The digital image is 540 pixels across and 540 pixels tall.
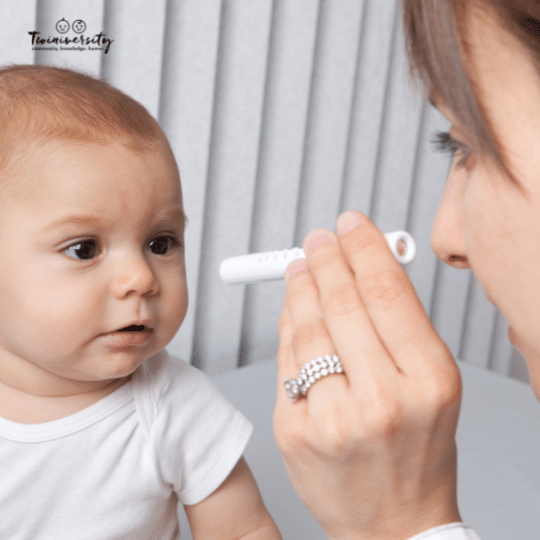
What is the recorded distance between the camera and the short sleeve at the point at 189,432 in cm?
77

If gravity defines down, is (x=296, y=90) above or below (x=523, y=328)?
above

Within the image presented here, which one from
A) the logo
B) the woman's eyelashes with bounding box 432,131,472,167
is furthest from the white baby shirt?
the logo

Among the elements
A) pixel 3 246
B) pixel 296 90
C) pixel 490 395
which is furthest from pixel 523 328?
pixel 296 90

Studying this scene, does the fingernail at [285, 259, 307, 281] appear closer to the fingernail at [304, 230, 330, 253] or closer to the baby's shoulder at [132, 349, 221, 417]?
the fingernail at [304, 230, 330, 253]

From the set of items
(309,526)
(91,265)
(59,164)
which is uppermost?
(59,164)

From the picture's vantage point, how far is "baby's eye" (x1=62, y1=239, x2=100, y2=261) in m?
0.68

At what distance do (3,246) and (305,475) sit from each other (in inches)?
15.8

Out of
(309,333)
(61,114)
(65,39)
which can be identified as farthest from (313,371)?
(65,39)

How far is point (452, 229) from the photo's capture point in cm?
66

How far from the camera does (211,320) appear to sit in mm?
1532

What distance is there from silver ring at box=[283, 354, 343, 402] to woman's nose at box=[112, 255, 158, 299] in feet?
0.63

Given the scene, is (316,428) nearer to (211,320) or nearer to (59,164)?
(59,164)

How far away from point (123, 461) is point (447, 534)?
14.9 inches

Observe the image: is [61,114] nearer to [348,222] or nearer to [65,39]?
[348,222]
